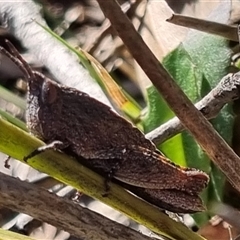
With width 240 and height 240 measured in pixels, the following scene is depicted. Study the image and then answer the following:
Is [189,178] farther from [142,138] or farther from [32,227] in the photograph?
[32,227]

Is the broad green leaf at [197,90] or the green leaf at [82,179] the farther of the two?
the broad green leaf at [197,90]

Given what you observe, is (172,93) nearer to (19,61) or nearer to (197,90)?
(19,61)

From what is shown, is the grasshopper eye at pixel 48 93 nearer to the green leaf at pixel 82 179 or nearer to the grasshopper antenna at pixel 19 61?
the grasshopper antenna at pixel 19 61

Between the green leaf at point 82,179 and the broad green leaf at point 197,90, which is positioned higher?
the broad green leaf at point 197,90

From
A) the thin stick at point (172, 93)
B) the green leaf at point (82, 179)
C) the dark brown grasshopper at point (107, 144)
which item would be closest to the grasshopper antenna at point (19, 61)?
the dark brown grasshopper at point (107, 144)

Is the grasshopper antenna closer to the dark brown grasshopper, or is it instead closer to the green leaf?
the dark brown grasshopper

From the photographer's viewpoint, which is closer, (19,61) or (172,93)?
(172,93)

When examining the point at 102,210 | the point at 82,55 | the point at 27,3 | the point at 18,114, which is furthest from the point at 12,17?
the point at 102,210

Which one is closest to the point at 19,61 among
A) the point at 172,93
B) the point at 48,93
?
the point at 48,93
